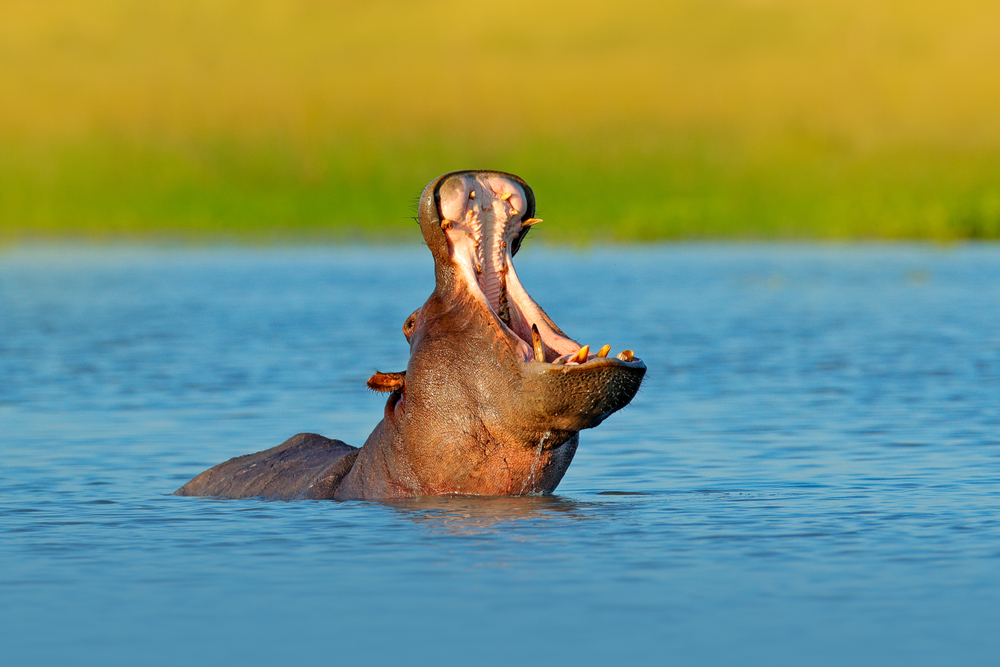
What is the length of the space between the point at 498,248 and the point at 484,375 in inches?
32.1

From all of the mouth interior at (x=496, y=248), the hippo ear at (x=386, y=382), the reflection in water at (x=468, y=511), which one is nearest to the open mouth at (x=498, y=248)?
the mouth interior at (x=496, y=248)

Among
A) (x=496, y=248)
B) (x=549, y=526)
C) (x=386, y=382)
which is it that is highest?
(x=496, y=248)

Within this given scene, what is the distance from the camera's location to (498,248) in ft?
37.3

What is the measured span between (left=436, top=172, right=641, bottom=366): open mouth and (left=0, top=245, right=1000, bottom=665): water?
3.89ft

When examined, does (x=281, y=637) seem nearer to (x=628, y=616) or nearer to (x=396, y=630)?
(x=396, y=630)

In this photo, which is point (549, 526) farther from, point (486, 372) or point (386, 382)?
point (386, 382)

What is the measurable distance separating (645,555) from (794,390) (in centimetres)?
1210

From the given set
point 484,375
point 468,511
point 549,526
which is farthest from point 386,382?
point 549,526

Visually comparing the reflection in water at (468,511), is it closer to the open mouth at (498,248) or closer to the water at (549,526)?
the water at (549,526)

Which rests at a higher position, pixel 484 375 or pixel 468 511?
pixel 484 375

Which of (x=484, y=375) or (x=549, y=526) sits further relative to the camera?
(x=549, y=526)

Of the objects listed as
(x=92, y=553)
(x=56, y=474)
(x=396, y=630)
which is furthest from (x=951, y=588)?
(x=56, y=474)

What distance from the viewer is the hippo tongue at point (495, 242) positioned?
11.1m

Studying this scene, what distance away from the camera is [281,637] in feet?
29.3
